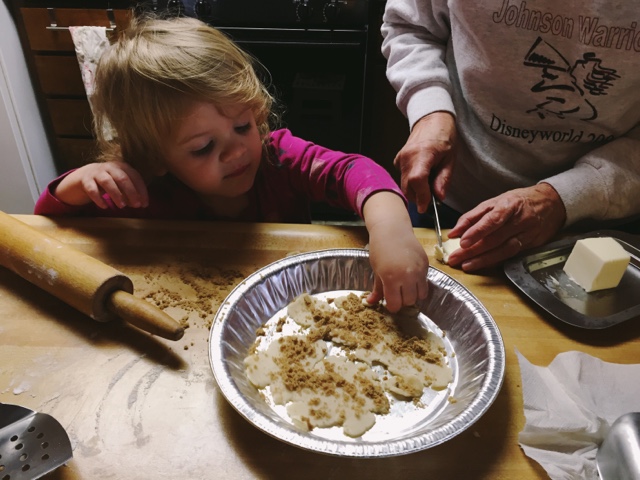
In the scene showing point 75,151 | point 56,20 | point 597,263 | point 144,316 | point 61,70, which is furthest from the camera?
point 75,151

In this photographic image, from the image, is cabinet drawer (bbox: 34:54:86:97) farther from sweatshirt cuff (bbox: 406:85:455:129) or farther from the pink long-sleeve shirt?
sweatshirt cuff (bbox: 406:85:455:129)

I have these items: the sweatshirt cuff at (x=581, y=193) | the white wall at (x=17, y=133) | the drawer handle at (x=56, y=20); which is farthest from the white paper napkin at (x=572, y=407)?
the white wall at (x=17, y=133)

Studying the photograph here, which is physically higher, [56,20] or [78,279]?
[56,20]

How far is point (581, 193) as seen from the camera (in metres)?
1.01

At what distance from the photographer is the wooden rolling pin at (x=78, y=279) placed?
2.50ft

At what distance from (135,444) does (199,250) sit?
45 cm

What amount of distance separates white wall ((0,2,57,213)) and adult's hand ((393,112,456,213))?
81.4 inches

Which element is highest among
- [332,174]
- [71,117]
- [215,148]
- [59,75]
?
[215,148]

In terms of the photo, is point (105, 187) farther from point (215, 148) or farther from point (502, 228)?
point (502, 228)

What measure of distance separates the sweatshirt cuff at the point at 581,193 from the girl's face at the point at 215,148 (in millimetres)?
664

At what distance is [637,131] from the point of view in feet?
3.59

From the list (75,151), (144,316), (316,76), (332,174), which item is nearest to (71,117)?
(75,151)

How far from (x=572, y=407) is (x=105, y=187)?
95 centimetres

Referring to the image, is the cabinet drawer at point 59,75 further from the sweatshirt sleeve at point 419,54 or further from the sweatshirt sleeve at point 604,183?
the sweatshirt sleeve at point 604,183
